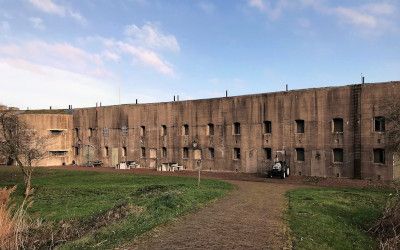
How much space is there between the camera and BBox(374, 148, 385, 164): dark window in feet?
88.1

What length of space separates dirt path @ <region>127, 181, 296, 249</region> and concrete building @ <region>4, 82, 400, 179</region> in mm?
13458

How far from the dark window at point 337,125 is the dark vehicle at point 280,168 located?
4294 mm

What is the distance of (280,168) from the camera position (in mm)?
29547

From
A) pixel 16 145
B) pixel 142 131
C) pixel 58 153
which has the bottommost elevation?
pixel 58 153

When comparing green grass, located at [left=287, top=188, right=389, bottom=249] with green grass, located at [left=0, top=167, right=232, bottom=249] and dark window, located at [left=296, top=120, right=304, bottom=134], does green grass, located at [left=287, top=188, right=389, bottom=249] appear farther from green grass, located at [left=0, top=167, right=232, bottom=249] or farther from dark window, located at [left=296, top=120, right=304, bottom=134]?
dark window, located at [left=296, top=120, right=304, bottom=134]

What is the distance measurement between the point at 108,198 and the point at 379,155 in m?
17.8

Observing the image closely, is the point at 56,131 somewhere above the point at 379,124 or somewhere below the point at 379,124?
above

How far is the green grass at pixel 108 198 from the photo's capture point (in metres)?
12.2

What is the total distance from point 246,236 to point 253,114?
22.5m

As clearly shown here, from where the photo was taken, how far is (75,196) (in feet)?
79.0

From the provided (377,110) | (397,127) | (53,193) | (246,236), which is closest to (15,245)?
(246,236)

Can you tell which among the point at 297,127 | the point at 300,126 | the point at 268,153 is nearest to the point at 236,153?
the point at 268,153

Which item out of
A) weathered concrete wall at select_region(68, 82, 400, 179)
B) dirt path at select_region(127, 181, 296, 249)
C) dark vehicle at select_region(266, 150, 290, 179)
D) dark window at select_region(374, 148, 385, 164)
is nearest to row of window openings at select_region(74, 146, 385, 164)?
dark window at select_region(374, 148, 385, 164)

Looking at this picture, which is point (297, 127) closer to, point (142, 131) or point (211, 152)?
point (211, 152)
